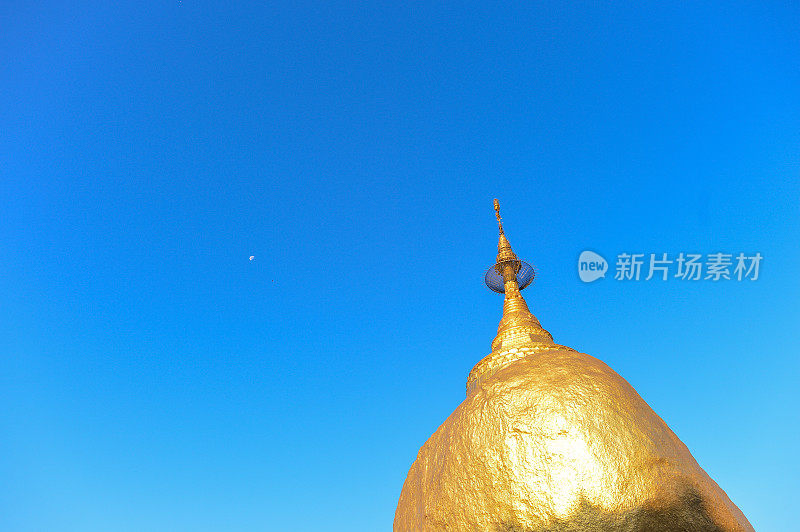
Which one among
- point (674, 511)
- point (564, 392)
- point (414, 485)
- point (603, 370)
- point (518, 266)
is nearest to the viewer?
point (674, 511)

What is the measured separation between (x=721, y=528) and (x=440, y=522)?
2221mm

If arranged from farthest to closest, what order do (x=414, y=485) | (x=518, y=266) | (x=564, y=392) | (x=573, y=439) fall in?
(x=518, y=266) < (x=414, y=485) < (x=564, y=392) < (x=573, y=439)

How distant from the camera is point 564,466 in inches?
141

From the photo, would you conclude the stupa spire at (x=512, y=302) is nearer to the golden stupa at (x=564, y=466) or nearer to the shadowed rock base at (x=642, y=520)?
the golden stupa at (x=564, y=466)

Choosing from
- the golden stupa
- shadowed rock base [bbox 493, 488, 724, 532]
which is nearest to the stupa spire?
the golden stupa

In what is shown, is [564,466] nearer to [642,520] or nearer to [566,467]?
[566,467]

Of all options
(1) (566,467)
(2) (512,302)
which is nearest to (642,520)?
(1) (566,467)

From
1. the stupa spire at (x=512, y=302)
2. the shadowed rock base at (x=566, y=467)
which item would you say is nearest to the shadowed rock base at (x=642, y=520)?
the shadowed rock base at (x=566, y=467)

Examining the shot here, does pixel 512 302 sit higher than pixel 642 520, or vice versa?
pixel 512 302

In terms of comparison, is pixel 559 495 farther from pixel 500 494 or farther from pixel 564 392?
pixel 564 392

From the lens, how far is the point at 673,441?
12.7 feet

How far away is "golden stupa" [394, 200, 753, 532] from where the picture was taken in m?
3.43

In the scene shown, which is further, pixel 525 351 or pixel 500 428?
pixel 525 351

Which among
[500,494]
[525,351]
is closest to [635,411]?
[500,494]
